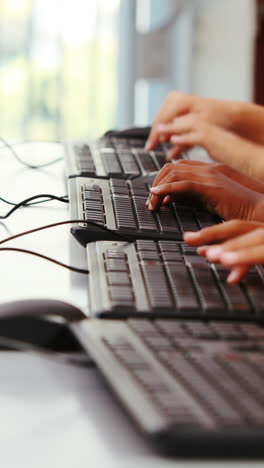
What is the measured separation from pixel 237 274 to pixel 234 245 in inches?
2.3

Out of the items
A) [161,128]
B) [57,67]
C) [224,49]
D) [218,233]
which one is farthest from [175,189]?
[224,49]

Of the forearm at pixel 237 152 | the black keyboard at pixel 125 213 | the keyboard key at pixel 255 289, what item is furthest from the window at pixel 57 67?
the keyboard key at pixel 255 289

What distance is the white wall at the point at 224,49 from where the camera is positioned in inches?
125

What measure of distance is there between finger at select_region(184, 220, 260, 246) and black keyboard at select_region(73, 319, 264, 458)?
20 cm

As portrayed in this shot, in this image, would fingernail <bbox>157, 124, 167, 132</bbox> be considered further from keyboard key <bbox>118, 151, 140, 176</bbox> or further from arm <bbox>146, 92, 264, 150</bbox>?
keyboard key <bbox>118, 151, 140, 176</bbox>

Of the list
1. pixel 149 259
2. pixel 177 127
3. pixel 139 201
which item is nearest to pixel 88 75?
pixel 177 127

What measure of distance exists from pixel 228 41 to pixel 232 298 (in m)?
2.65

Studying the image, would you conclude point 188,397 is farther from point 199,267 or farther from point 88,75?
point 88,75

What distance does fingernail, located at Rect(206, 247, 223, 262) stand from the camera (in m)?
0.77

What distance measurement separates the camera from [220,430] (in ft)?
1.48

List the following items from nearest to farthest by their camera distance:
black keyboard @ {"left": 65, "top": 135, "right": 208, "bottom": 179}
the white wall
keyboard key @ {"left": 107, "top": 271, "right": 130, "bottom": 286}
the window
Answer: keyboard key @ {"left": 107, "top": 271, "right": 130, "bottom": 286} → black keyboard @ {"left": 65, "top": 135, "right": 208, "bottom": 179} → the window → the white wall

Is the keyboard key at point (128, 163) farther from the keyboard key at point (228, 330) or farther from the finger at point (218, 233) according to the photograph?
the keyboard key at point (228, 330)

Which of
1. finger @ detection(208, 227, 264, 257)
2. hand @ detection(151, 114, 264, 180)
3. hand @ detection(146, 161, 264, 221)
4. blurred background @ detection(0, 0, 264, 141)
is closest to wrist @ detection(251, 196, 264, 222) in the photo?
hand @ detection(146, 161, 264, 221)

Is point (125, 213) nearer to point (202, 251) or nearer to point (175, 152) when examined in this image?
point (202, 251)
